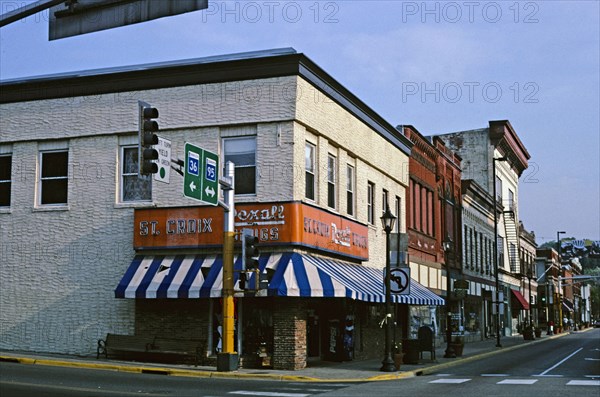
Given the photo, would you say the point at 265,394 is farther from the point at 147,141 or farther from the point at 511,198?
the point at 511,198

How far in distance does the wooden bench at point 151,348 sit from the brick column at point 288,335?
7.59 feet

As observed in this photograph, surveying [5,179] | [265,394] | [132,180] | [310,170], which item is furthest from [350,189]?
[265,394]

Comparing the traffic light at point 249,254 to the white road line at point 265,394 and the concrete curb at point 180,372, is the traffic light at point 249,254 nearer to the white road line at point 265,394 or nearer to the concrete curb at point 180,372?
the concrete curb at point 180,372

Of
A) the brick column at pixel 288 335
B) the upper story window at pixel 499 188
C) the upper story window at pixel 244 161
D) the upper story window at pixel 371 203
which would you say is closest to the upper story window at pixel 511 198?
the upper story window at pixel 499 188

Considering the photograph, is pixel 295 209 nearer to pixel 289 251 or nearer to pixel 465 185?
pixel 289 251

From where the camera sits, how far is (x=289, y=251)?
2439 cm

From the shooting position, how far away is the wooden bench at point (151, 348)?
2411 centimetres

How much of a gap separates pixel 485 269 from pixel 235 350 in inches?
1488

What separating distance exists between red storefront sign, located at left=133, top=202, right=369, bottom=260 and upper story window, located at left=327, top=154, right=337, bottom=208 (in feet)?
6.74

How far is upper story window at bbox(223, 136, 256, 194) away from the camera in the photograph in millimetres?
25250

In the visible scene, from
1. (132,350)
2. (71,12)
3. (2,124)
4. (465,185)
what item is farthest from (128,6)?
(465,185)

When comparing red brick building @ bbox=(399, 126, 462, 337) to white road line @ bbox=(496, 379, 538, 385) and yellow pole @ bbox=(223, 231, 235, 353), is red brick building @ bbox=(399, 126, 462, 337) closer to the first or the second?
white road line @ bbox=(496, 379, 538, 385)

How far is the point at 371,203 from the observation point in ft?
109

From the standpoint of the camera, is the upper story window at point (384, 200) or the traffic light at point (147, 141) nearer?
the traffic light at point (147, 141)
